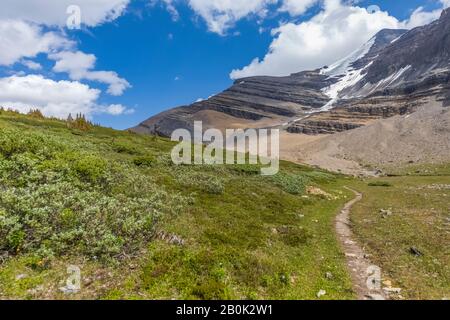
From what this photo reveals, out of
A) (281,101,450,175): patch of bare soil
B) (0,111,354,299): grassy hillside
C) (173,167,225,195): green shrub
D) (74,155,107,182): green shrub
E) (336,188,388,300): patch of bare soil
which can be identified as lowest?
(336,188,388,300): patch of bare soil

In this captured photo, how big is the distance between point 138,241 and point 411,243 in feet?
46.2

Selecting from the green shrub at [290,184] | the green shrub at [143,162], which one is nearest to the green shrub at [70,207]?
the green shrub at [143,162]

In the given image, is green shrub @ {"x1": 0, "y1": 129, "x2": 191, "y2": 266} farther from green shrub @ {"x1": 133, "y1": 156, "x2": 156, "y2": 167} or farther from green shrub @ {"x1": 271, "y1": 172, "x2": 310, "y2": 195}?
green shrub @ {"x1": 271, "y1": 172, "x2": 310, "y2": 195}

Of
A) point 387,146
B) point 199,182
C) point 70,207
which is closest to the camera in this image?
point 70,207

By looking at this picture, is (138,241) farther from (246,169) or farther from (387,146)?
(387,146)

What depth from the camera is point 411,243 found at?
1683 cm

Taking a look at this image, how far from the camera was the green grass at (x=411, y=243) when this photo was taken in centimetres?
1234

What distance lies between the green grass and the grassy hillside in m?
2.08

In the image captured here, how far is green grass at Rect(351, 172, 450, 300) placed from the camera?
12.3 metres

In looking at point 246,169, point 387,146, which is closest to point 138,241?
point 246,169

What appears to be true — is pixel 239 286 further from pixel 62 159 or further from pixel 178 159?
pixel 178 159

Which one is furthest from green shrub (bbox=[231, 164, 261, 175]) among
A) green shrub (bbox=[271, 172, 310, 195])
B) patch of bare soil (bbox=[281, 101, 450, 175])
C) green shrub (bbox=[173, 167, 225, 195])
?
patch of bare soil (bbox=[281, 101, 450, 175])

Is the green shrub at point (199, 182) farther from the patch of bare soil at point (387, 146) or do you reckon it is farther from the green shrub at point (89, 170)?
the patch of bare soil at point (387, 146)

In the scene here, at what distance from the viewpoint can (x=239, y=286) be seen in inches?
447
